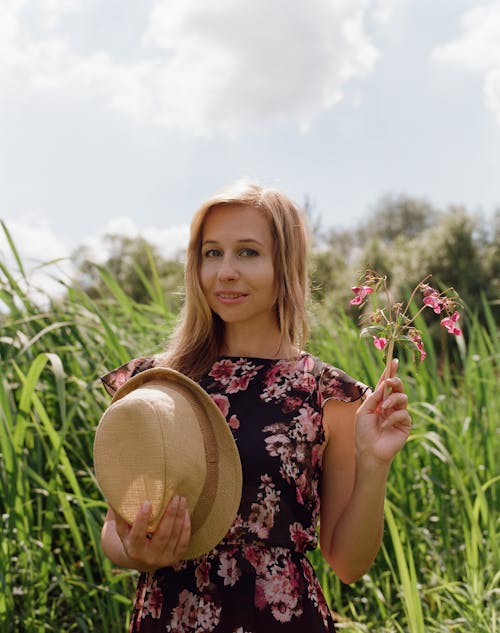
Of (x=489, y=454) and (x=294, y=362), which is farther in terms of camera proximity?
(x=489, y=454)

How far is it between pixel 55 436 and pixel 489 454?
1.73 m

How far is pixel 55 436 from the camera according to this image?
7.00 ft

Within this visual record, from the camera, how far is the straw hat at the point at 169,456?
118cm

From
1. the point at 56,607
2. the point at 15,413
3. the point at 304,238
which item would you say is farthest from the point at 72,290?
the point at 304,238

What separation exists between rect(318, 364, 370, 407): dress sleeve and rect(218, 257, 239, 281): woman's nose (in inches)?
11.3

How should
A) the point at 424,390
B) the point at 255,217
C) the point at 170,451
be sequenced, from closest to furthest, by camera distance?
the point at 170,451 < the point at 255,217 < the point at 424,390

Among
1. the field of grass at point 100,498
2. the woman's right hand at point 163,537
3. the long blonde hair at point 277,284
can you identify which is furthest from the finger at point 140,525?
the field of grass at point 100,498

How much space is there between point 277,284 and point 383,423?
1.34 feet

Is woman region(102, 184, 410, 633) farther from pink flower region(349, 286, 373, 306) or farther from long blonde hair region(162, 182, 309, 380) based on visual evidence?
pink flower region(349, 286, 373, 306)

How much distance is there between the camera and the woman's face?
1498 mm

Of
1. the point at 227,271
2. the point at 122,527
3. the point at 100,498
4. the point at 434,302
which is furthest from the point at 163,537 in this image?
the point at 100,498

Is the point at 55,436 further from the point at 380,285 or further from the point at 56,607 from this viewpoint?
the point at 380,285

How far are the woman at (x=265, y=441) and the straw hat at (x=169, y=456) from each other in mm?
54

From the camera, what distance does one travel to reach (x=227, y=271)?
58.1 inches
